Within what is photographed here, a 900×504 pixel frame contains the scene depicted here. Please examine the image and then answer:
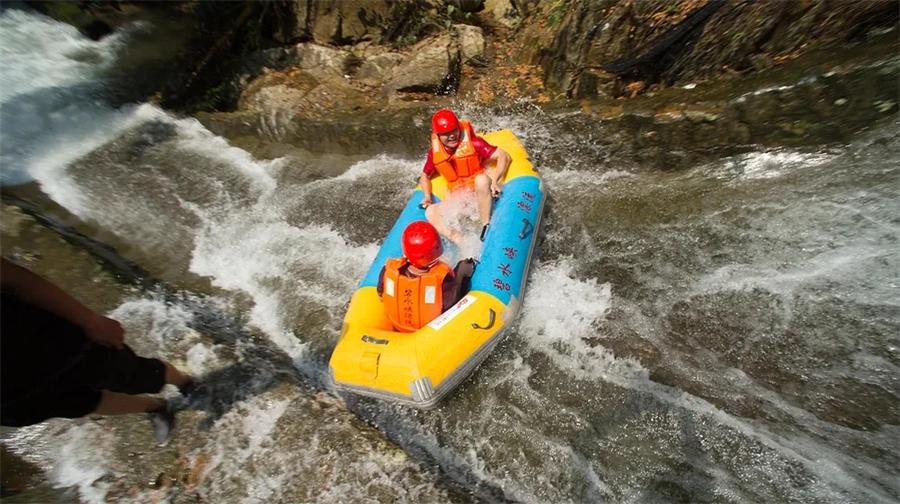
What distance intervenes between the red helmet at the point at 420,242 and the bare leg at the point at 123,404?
6.81 feet

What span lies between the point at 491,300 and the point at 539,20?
4.58m

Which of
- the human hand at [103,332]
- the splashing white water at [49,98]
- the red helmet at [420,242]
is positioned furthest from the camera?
the splashing white water at [49,98]

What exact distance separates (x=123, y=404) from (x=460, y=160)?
3.28m

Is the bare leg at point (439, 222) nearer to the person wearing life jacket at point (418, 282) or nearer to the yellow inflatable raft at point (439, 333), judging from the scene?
the yellow inflatable raft at point (439, 333)

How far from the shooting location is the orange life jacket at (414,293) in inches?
138

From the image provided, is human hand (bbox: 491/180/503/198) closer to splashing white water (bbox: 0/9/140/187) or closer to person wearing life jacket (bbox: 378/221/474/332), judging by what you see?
person wearing life jacket (bbox: 378/221/474/332)

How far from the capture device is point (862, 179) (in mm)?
3836

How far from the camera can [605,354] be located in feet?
11.9

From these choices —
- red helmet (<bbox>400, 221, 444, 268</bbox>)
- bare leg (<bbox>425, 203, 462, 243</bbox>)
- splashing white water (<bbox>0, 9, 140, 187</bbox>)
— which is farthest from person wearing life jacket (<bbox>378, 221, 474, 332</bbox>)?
splashing white water (<bbox>0, 9, 140, 187</bbox>)

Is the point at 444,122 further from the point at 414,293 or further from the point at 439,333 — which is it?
the point at 439,333

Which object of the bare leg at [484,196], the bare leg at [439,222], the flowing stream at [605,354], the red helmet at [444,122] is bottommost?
the flowing stream at [605,354]

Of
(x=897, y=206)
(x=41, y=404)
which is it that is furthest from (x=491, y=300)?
(x=897, y=206)

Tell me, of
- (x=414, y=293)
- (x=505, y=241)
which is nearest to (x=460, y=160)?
(x=505, y=241)

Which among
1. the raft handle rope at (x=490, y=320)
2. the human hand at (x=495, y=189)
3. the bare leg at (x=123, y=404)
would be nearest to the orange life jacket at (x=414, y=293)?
the raft handle rope at (x=490, y=320)
